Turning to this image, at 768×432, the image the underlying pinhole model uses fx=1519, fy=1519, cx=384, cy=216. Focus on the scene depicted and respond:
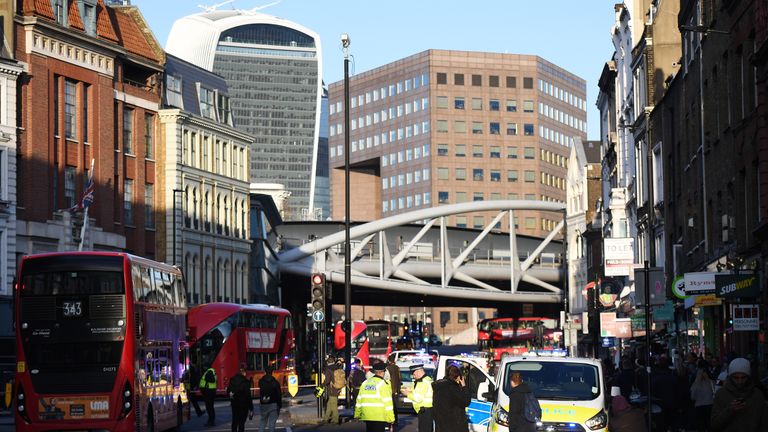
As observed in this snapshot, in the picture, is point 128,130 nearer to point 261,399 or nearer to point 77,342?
point 261,399

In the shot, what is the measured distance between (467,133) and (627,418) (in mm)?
172140

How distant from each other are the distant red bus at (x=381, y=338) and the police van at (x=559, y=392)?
57229mm

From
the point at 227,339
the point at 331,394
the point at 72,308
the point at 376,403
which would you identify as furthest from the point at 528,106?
the point at 376,403

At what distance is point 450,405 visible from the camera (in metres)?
20.5

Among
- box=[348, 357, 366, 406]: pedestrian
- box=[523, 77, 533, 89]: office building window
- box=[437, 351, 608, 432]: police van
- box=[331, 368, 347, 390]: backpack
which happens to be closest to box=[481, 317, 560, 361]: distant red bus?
box=[348, 357, 366, 406]: pedestrian

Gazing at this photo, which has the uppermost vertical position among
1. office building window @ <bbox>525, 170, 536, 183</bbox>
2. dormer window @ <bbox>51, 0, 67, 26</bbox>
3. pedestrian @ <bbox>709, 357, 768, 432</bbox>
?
office building window @ <bbox>525, 170, 536, 183</bbox>

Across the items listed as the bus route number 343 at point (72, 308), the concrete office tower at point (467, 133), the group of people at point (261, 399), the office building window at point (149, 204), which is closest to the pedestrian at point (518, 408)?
the group of people at point (261, 399)

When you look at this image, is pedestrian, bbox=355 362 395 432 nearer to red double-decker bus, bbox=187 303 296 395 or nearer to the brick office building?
red double-decker bus, bbox=187 303 296 395

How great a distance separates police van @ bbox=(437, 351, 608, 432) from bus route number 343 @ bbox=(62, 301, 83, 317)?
842cm

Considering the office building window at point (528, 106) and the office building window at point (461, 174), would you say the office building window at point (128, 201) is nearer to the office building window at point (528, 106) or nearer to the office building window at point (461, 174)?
the office building window at point (461, 174)

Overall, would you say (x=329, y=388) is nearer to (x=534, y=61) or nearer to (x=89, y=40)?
(x=89, y=40)

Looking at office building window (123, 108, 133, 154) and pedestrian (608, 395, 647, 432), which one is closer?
pedestrian (608, 395, 647, 432)

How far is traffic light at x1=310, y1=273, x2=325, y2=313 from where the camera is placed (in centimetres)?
3631

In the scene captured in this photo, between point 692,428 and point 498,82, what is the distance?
165m
